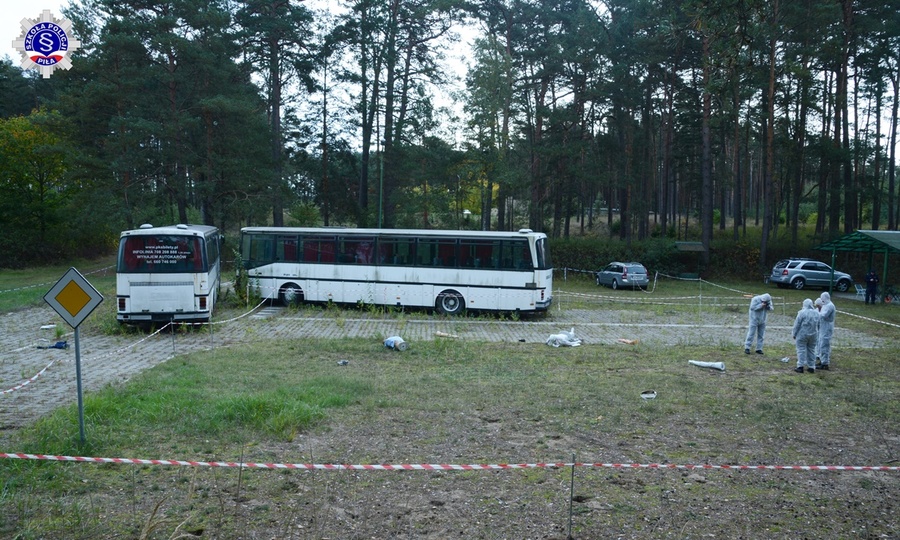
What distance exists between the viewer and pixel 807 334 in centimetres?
1213

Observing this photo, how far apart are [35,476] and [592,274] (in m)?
34.3

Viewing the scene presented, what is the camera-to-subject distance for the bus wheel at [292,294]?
70.7ft

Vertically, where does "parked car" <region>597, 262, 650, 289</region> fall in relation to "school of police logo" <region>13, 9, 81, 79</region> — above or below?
below

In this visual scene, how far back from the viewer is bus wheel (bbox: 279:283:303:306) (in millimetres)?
21547

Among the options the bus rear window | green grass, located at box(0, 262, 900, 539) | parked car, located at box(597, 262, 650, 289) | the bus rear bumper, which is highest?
the bus rear window

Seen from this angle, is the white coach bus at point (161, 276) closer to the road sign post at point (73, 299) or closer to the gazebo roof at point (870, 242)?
the road sign post at point (73, 299)

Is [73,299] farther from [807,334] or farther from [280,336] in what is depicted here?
[807,334]

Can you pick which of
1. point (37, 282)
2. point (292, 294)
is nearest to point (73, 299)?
point (292, 294)

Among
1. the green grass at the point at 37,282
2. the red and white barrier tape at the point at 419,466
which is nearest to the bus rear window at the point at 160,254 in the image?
the green grass at the point at 37,282

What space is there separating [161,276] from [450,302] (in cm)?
870

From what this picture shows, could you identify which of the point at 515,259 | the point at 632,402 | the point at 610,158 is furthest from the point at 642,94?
the point at 632,402

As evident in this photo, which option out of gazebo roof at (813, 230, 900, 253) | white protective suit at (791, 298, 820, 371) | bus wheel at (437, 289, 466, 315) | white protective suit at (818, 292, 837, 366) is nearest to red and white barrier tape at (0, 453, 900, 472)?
white protective suit at (791, 298, 820, 371)

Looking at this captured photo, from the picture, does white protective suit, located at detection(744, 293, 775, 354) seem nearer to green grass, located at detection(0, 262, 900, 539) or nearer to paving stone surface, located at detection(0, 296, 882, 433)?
paving stone surface, located at detection(0, 296, 882, 433)

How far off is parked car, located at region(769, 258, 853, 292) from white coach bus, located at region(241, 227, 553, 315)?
63.0 feet
